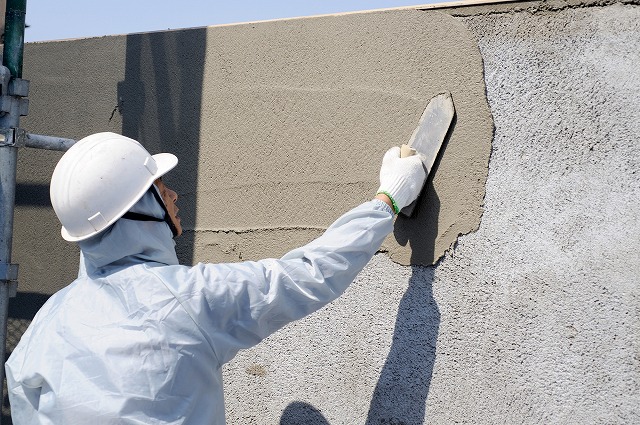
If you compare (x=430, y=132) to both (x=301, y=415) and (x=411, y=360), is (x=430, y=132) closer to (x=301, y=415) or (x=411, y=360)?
(x=411, y=360)

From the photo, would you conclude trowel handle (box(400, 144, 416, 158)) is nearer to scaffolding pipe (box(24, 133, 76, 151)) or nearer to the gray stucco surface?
the gray stucco surface

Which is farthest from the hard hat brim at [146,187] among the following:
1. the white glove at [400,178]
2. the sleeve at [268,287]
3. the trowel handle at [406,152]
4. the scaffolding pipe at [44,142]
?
the scaffolding pipe at [44,142]

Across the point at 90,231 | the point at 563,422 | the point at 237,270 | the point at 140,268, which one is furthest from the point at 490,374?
the point at 90,231

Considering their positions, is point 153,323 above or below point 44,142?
below

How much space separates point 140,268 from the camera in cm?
198

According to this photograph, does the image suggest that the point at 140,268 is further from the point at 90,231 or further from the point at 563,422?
the point at 563,422

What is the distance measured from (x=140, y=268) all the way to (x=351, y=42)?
1231 mm

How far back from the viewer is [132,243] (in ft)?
6.57

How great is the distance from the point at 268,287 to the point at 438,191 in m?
0.79

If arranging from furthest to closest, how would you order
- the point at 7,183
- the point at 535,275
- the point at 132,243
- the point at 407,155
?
the point at 7,183, the point at 407,155, the point at 535,275, the point at 132,243

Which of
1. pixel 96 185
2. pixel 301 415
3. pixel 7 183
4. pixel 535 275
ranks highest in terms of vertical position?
pixel 96 185

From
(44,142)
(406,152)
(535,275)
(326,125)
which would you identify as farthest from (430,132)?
(44,142)

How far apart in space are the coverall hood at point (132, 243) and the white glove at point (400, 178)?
69 centimetres

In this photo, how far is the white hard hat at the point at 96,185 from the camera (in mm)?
1982
